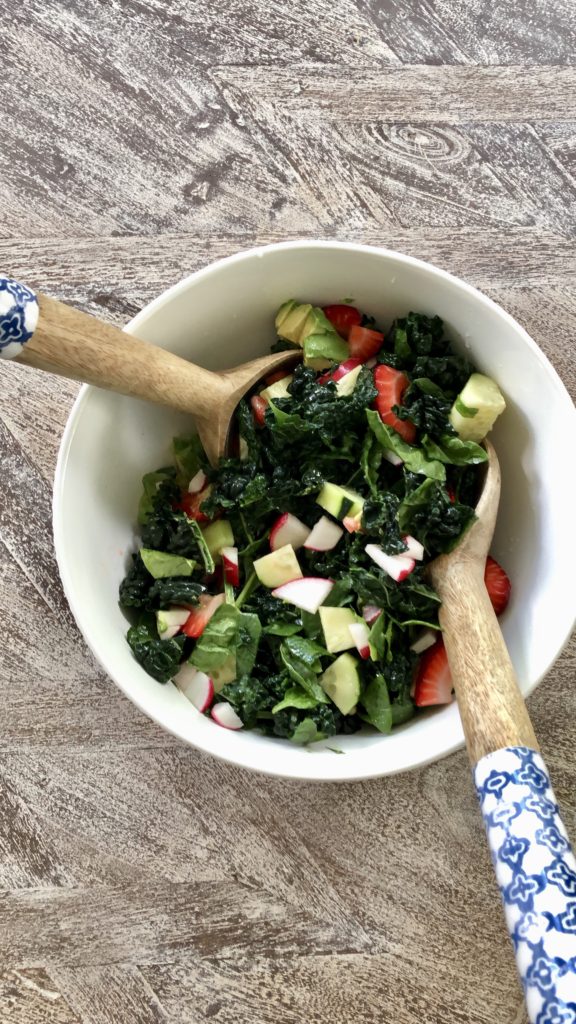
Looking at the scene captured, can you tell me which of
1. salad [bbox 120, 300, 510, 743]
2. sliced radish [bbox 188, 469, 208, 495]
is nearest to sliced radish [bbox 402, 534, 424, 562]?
salad [bbox 120, 300, 510, 743]

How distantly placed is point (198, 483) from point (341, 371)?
11.8 inches

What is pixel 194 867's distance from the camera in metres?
1.60

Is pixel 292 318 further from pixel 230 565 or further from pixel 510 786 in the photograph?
pixel 510 786

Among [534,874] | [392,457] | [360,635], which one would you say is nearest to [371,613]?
[360,635]

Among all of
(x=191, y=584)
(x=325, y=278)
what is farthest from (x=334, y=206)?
(x=191, y=584)

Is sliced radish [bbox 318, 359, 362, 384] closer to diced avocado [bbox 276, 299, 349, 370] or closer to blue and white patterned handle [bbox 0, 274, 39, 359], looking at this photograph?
diced avocado [bbox 276, 299, 349, 370]

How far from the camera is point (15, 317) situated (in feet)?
3.56

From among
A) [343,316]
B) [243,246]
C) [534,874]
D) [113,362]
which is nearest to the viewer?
[534,874]

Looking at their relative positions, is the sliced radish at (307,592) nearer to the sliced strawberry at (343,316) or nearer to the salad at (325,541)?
the salad at (325,541)

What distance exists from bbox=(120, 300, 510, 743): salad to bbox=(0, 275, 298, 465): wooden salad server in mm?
47

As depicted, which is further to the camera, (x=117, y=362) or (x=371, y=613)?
(x=371, y=613)

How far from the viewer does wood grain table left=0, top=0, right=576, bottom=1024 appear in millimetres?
1583

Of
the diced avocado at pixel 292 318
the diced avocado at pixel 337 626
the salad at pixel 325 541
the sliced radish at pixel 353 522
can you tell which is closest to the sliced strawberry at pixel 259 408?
the salad at pixel 325 541

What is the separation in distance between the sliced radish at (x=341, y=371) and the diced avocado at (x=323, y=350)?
15 millimetres
